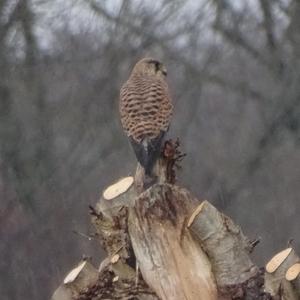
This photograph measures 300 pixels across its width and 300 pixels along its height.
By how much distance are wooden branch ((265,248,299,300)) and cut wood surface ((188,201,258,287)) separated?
27 centimetres

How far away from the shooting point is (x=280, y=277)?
655 centimetres

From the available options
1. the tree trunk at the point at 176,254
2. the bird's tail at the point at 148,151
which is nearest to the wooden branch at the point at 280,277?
the tree trunk at the point at 176,254

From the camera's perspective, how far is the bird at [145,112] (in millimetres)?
7379

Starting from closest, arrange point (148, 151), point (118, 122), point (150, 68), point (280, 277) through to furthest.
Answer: point (280, 277) → point (148, 151) → point (150, 68) → point (118, 122)

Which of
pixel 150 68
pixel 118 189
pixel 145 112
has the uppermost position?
pixel 150 68

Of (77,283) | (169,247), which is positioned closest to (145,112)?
(77,283)

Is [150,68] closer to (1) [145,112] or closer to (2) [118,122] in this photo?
(1) [145,112]

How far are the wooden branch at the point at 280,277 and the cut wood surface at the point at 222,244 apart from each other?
275 millimetres

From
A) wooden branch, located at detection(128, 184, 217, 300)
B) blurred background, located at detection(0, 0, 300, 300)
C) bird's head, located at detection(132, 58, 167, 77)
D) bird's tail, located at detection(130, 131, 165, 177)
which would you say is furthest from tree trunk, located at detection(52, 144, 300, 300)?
blurred background, located at detection(0, 0, 300, 300)

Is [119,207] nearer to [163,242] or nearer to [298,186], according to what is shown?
[163,242]

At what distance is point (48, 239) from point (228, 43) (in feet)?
6.81

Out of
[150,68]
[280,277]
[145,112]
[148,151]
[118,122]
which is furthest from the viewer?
[118,122]

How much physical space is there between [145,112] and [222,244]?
5.14ft

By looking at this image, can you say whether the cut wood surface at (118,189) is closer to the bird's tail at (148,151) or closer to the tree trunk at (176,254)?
the tree trunk at (176,254)
